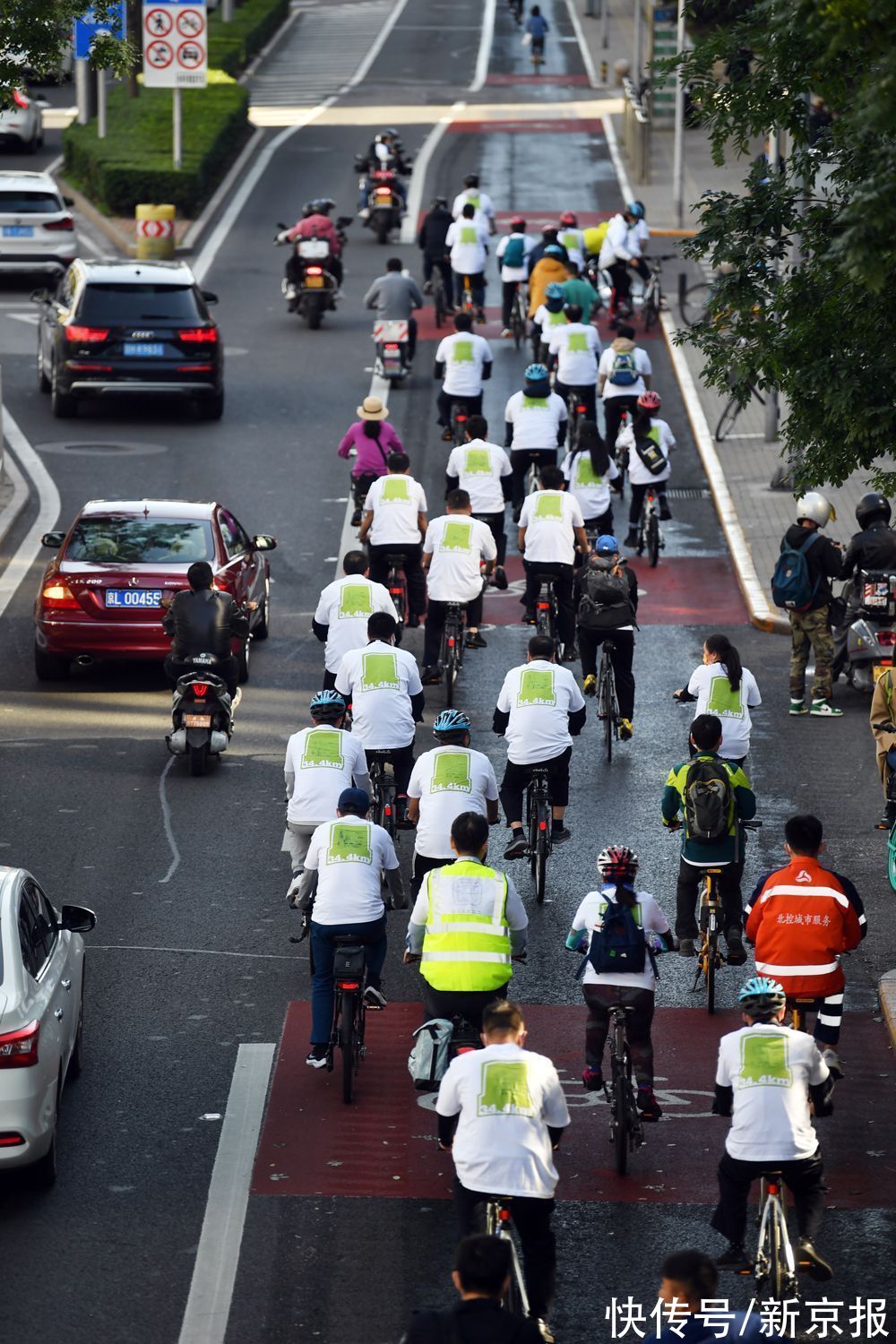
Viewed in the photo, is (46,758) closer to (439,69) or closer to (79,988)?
(79,988)

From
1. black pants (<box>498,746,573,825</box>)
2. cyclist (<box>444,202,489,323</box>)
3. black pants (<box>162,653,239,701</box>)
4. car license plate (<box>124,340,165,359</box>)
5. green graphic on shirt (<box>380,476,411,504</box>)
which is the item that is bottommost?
cyclist (<box>444,202,489,323</box>)

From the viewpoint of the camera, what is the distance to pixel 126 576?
776 inches

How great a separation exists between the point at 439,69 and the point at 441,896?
59.1 metres

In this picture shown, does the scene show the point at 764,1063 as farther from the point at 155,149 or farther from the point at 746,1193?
the point at 155,149

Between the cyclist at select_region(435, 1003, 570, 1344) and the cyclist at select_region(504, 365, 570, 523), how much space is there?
13.8m

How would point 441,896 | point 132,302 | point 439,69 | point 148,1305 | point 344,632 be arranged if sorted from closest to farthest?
point 148,1305 → point 441,896 → point 344,632 → point 132,302 → point 439,69

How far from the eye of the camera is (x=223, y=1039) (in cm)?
1278

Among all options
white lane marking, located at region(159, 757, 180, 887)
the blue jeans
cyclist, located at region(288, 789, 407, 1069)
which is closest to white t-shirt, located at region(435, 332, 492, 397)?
white lane marking, located at region(159, 757, 180, 887)

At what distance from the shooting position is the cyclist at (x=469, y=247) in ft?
112

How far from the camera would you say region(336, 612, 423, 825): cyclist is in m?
15.3

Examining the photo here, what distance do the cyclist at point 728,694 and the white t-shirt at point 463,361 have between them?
10821mm

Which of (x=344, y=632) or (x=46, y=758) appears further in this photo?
(x=46, y=758)

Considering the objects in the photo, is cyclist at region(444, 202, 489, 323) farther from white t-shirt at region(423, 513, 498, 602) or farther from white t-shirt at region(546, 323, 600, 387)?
white t-shirt at region(423, 513, 498, 602)

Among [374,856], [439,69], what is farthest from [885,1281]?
[439,69]
